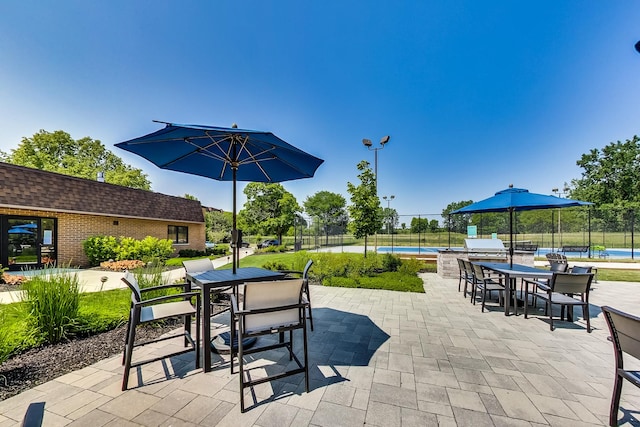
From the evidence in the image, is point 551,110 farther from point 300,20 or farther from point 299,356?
point 299,356

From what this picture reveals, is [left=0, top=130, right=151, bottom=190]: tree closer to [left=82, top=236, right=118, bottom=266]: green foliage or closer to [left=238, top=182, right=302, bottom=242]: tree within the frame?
[left=238, top=182, right=302, bottom=242]: tree

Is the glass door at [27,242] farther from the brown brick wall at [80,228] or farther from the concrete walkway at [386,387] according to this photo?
the concrete walkway at [386,387]

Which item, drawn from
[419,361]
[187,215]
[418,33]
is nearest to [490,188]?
[418,33]

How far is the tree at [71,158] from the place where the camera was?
802 inches

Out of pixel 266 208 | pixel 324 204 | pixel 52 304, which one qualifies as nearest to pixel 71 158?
pixel 266 208

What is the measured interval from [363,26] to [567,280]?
7369 mm

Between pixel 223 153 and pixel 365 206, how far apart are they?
7.50 meters

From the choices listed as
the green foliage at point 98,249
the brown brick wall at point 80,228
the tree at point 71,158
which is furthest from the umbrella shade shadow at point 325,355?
the tree at point 71,158

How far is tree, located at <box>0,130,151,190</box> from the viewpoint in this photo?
20375mm

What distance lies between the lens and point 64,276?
3018 millimetres

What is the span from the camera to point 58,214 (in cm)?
914

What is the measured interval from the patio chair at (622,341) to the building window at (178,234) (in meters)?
16.5

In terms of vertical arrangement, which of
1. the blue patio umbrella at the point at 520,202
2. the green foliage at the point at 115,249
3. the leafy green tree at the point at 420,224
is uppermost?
the blue patio umbrella at the point at 520,202

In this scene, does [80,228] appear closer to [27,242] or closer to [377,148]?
[27,242]
